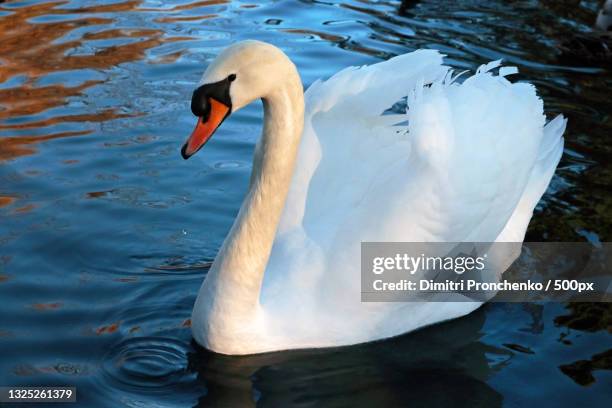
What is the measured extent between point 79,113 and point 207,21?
10.1ft

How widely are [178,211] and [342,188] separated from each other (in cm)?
154

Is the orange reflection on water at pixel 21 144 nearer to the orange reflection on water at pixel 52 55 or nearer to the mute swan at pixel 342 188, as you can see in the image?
the orange reflection on water at pixel 52 55

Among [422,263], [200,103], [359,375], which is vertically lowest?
[359,375]

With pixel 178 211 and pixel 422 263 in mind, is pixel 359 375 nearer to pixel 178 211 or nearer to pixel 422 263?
pixel 422 263

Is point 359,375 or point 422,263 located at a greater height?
point 422,263

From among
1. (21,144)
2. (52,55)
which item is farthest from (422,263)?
(52,55)

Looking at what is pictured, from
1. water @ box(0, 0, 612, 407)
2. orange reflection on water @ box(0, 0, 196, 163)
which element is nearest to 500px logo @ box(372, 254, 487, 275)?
water @ box(0, 0, 612, 407)

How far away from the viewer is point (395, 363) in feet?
17.2

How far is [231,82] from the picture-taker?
14.9ft

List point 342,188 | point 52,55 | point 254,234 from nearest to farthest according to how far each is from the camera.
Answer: point 254,234
point 342,188
point 52,55

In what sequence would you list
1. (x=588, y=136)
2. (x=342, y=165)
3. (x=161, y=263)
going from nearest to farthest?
1. (x=342, y=165)
2. (x=161, y=263)
3. (x=588, y=136)

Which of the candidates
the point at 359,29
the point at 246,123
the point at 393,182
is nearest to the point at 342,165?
the point at 393,182

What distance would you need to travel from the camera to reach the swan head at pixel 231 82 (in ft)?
14.8

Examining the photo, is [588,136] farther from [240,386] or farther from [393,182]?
[240,386]
